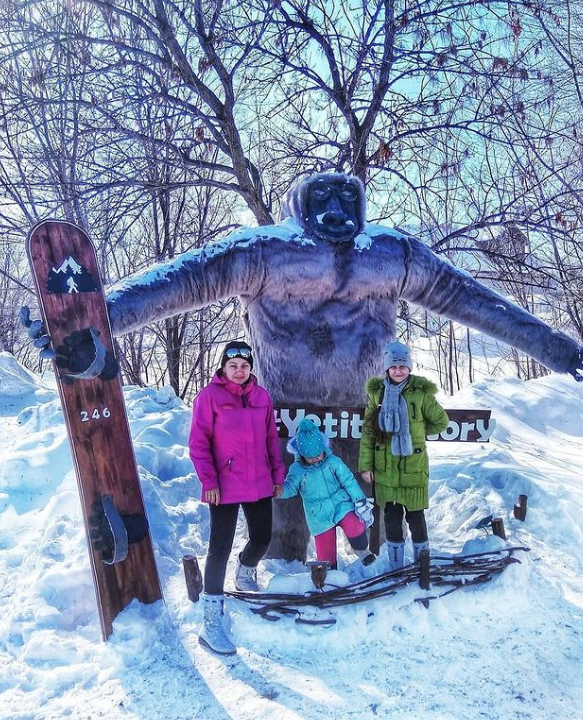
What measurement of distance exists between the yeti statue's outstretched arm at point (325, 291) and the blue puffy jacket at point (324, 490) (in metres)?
0.39

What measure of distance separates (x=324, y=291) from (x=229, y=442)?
0.94 m

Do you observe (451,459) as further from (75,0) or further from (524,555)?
(75,0)

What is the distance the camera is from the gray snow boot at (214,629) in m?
2.17

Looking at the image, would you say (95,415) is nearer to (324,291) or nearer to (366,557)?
(324,291)

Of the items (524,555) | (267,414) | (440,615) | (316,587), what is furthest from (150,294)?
(524,555)

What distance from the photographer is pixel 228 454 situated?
2396 millimetres

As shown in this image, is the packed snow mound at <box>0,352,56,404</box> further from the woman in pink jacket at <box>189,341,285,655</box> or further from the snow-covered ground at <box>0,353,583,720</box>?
the woman in pink jacket at <box>189,341,285,655</box>

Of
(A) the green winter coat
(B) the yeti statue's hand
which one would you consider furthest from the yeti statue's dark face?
(B) the yeti statue's hand

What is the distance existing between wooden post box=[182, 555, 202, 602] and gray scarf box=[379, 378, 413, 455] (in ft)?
3.38

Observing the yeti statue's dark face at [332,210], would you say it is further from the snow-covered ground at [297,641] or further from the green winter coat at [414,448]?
the snow-covered ground at [297,641]

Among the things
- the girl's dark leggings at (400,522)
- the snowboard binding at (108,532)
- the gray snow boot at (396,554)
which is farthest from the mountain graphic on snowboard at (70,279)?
the gray snow boot at (396,554)

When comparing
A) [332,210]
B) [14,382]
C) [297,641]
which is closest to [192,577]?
[297,641]

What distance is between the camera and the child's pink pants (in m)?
2.64

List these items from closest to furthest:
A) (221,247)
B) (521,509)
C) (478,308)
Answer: (221,247)
(478,308)
(521,509)
